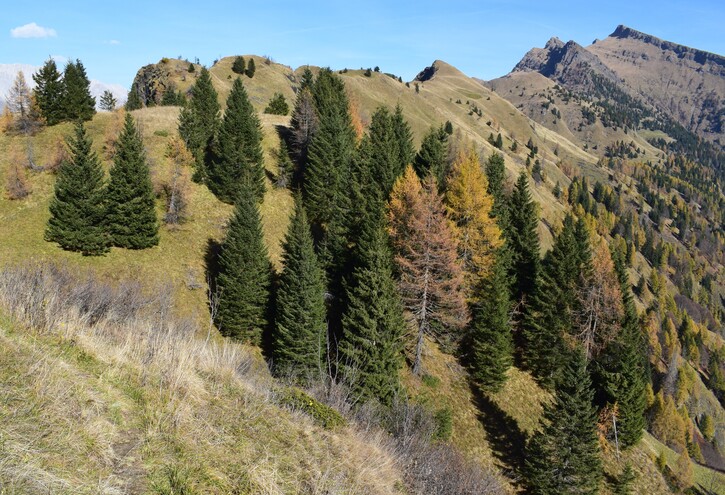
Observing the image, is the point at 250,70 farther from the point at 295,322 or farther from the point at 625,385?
the point at 625,385

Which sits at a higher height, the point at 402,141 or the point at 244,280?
the point at 402,141

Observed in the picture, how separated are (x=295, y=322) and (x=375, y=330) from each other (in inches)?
241

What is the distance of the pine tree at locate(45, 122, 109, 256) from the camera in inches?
1411

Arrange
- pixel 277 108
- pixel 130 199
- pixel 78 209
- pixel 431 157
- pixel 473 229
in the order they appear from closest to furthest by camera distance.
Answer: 1. pixel 78 209
2. pixel 130 199
3. pixel 473 229
4. pixel 431 157
5. pixel 277 108

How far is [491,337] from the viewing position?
1404 inches

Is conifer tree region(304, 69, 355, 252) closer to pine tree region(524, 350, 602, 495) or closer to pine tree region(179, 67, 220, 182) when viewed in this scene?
pine tree region(179, 67, 220, 182)

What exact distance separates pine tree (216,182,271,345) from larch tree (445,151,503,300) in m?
17.8

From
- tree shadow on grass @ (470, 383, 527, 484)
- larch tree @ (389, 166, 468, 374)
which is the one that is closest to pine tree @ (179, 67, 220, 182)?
larch tree @ (389, 166, 468, 374)

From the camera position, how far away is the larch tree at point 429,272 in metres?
34.2

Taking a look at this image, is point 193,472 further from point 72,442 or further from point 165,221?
point 165,221

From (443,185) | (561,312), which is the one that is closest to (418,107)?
(443,185)

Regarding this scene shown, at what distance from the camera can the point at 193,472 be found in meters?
6.21

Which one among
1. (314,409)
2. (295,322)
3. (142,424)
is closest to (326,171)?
(295,322)

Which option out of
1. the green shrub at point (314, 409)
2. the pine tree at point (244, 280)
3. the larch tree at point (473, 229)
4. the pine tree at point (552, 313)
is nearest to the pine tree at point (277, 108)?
the pine tree at point (244, 280)
